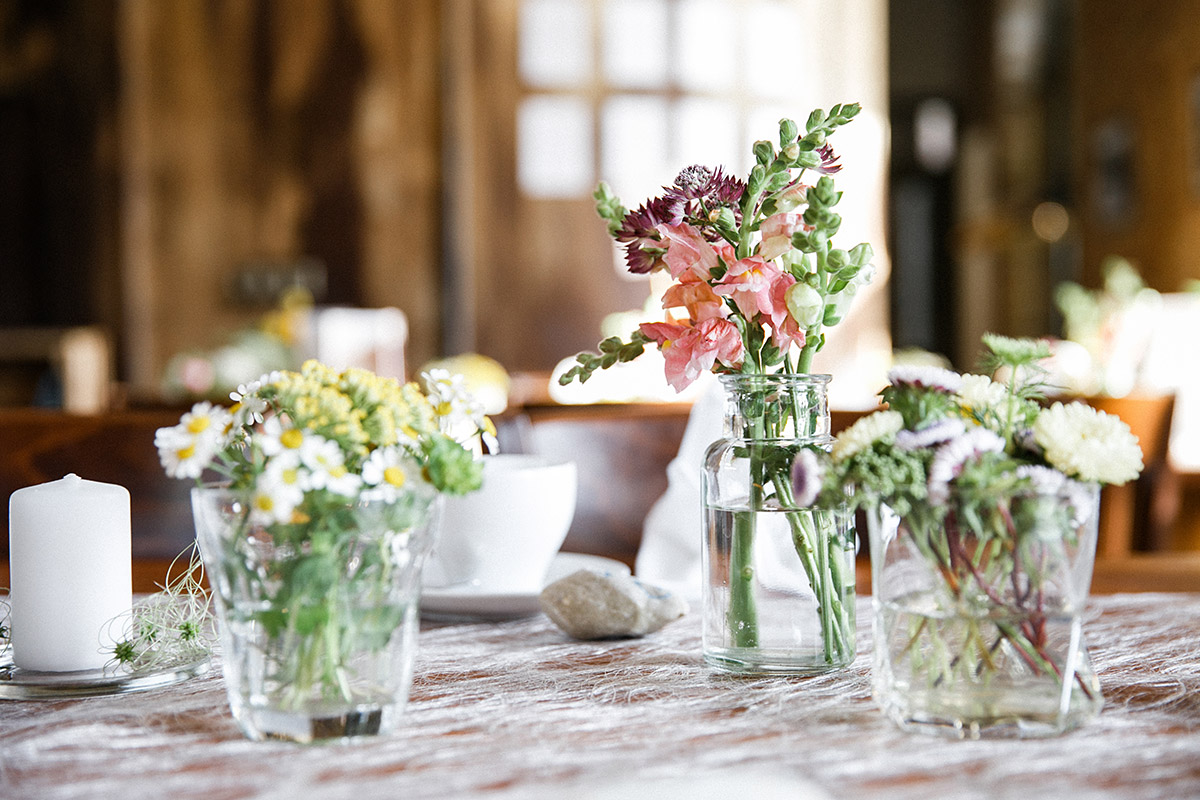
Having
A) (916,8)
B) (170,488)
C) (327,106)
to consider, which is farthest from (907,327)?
(170,488)

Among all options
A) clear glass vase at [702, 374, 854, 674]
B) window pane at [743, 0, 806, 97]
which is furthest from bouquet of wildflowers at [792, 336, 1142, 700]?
window pane at [743, 0, 806, 97]

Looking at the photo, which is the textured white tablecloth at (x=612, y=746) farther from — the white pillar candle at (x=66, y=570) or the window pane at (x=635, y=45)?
the window pane at (x=635, y=45)

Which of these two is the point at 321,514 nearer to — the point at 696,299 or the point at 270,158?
the point at 696,299

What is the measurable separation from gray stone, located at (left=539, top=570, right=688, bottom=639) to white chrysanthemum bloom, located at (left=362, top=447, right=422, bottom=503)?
0.27m

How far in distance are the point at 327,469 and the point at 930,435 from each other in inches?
11.2

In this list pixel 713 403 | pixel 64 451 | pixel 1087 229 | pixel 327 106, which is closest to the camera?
pixel 713 403

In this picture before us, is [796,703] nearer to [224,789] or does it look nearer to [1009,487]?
[1009,487]

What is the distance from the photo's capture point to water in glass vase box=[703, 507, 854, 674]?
697 millimetres

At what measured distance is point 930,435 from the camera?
0.57 m

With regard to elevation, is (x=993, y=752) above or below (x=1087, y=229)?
below

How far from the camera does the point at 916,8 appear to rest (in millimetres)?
9398

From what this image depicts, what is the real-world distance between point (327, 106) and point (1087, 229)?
15.5 feet

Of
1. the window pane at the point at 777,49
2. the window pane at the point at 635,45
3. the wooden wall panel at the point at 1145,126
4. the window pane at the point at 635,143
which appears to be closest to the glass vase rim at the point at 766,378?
the window pane at the point at 635,143

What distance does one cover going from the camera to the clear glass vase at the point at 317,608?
1.79 feet
